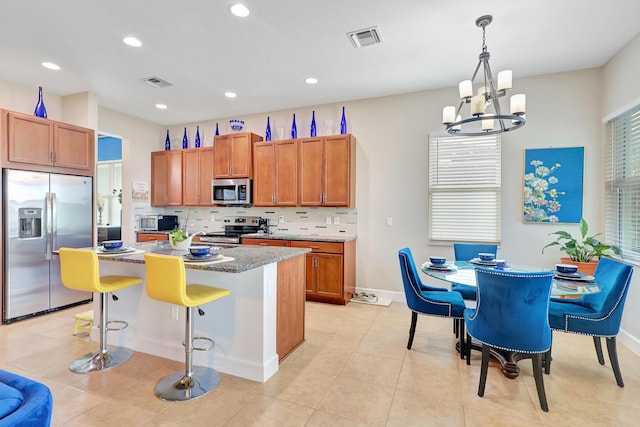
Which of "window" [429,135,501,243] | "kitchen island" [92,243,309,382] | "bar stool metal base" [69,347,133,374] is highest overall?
"window" [429,135,501,243]

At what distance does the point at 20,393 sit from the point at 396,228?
13.1 feet

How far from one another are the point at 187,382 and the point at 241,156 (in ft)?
11.2

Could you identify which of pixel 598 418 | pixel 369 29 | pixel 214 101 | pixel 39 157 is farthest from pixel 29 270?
pixel 598 418

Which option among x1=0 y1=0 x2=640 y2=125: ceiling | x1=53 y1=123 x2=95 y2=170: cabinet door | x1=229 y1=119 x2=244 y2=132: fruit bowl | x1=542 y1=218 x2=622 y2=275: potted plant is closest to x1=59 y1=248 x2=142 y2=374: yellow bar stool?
x1=0 y1=0 x2=640 y2=125: ceiling

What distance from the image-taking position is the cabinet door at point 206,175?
210 inches

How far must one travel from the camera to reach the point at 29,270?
12.0ft

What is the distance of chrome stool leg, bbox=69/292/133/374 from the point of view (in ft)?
8.13

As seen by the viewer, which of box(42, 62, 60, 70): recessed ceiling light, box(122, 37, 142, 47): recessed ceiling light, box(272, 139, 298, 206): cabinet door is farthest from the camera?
box(272, 139, 298, 206): cabinet door

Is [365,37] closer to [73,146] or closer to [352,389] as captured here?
[352,389]

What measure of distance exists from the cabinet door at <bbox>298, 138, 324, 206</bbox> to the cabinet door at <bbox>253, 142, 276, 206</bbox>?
18.3 inches

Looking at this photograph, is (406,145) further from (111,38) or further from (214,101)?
(111,38)

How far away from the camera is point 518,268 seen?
2814 mm

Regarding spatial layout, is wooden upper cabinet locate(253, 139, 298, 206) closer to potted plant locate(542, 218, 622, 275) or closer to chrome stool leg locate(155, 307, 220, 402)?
chrome stool leg locate(155, 307, 220, 402)

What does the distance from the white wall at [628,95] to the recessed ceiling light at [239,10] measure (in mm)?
3515
